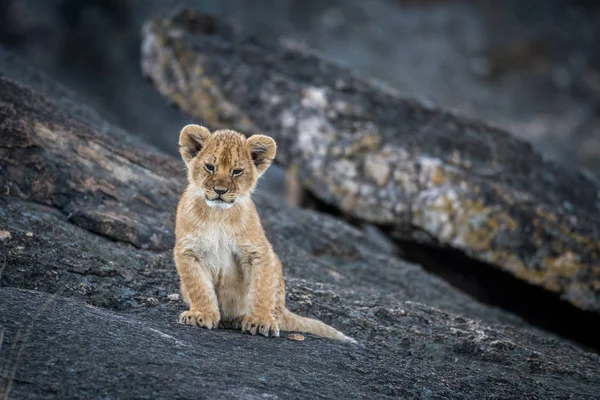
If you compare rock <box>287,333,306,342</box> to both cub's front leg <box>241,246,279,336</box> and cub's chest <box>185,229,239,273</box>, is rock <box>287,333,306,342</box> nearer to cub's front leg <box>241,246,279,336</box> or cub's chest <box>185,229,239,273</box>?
cub's front leg <box>241,246,279,336</box>

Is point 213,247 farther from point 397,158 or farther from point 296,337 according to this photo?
point 397,158

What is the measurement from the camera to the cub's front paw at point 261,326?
6082 mm

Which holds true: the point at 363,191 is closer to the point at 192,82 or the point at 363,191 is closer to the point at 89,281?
the point at 192,82

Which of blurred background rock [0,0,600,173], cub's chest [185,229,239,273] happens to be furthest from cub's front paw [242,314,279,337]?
blurred background rock [0,0,600,173]

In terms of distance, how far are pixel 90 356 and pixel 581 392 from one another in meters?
4.08

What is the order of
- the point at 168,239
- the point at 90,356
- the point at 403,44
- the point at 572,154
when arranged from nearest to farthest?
the point at 90,356 → the point at 168,239 → the point at 572,154 → the point at 403,44

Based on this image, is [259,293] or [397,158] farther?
[397,158]

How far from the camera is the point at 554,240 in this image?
397 inches

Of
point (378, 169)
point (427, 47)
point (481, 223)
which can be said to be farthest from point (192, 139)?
point (427, 47)

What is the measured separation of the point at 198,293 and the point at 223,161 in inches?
42.2

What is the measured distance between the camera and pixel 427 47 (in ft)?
89.2

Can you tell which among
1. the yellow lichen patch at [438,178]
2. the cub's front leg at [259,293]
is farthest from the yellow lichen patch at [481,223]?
the cub's front leg at [259,293]

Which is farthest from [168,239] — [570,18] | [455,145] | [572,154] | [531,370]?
[570,18]

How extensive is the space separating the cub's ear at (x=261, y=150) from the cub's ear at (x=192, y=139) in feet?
1.22
